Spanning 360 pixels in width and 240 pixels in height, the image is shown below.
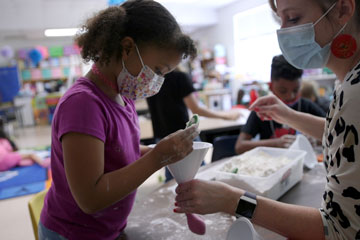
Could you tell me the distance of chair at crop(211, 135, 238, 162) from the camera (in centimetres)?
226

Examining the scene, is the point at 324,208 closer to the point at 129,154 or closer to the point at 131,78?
the point at 129,154

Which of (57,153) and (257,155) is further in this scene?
(257,155)

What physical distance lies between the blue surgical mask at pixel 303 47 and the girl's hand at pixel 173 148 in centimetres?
45

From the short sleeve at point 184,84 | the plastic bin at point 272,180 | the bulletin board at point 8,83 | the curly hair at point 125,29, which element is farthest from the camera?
the bulletin board at point 8,83

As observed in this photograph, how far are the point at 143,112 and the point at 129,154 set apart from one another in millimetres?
3995

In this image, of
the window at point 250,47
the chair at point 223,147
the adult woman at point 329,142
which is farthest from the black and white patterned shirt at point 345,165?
the window at point 250,47

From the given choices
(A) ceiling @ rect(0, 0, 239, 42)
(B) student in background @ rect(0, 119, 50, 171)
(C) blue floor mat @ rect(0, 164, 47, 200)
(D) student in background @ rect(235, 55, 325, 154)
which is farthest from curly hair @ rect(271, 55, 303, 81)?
(A) ceiling @ rect(0, 0, 239, 42)

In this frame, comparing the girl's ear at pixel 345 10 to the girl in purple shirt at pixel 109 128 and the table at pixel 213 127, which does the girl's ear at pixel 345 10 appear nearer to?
the girl in purple shirt at pixel 109 128

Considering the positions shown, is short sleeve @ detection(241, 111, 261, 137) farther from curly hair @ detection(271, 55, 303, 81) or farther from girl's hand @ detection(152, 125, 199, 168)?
girl's hand @ detection(152, 125, 199, 168)

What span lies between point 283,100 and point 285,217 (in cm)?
134

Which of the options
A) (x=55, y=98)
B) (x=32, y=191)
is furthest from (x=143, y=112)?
(x=55, y=98)

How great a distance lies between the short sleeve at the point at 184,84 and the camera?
2527 mm

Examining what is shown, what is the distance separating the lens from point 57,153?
89 cm

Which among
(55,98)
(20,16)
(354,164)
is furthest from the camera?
(55,98)
